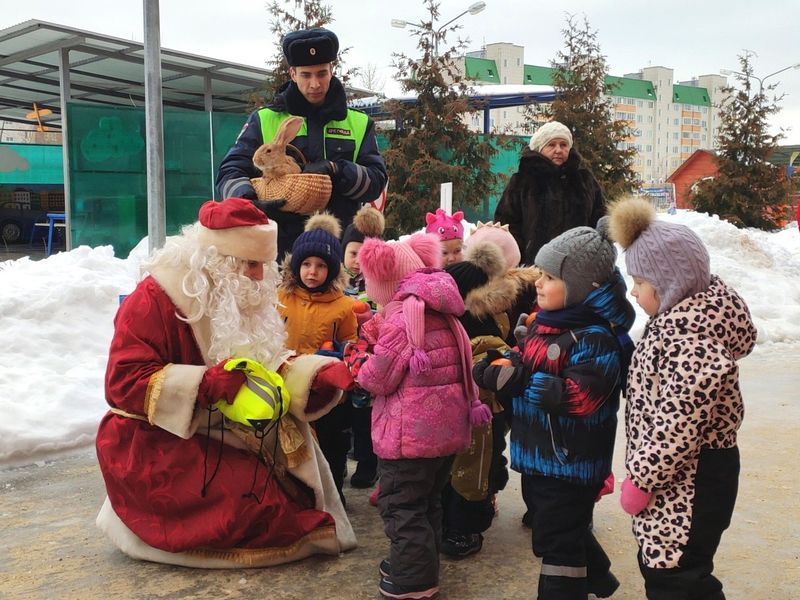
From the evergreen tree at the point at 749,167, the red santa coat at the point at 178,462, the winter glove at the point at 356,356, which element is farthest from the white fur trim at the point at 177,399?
the evergreen tree at the point at 749,167

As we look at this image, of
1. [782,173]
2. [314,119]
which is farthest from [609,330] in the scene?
[782,173]

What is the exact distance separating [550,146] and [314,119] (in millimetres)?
1476

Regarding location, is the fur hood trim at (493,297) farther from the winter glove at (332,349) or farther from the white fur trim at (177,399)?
the white fur trim at (177,399)

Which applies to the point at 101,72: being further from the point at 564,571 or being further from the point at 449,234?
the point at 564,571

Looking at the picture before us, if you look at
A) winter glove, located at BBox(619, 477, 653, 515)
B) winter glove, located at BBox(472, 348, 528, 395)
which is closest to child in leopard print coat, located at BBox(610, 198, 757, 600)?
winter glove, located at BBox(619, 477, 653, 515)

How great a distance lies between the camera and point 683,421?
2.46 metres

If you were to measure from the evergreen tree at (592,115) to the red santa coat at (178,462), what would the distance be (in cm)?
1078

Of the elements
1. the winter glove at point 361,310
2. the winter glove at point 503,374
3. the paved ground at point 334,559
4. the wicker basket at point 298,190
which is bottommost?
the paved ground at point 334,559

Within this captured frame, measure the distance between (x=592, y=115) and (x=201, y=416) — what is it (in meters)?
11.6

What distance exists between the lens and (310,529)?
11.5ft

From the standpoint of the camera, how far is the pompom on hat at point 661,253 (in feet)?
8.46

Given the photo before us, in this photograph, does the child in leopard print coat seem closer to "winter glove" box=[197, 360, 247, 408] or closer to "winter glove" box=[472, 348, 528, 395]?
"winter glove" box=[472, 348, 528, 395]

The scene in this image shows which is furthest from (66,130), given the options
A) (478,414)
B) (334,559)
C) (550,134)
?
(478,414)

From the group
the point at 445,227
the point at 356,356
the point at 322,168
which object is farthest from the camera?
the point at 322,168
